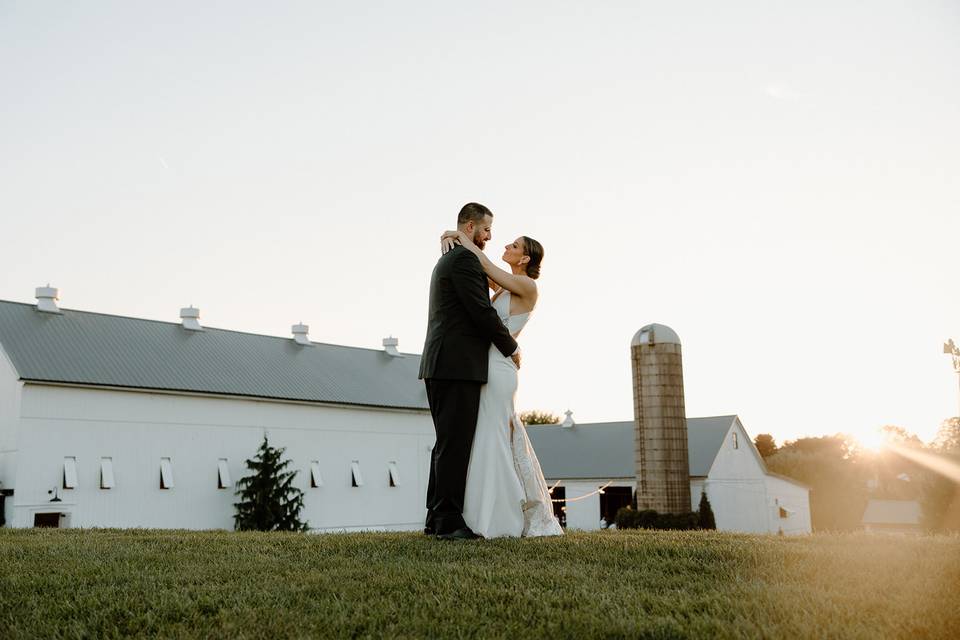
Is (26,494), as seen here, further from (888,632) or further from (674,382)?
(888,632)

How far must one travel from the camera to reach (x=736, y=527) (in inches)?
1726

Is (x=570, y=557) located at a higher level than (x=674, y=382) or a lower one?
lower

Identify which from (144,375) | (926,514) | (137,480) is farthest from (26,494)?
(926,514)

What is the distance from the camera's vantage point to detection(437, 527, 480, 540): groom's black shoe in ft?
22.8

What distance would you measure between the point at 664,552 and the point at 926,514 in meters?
33.3

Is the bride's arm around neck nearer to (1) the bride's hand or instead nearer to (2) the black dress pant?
(1) the bride's hand

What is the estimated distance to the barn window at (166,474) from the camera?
33438 mm

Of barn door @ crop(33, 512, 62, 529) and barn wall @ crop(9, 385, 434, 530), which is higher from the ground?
barn wall @ crop(9, 385, 434, 530)

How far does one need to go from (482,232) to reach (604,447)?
1666 inches

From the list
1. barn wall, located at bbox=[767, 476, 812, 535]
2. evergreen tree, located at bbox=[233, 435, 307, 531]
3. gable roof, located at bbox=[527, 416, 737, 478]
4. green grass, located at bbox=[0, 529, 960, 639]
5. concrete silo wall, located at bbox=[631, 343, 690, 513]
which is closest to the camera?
green grass, located at bbox=[0, 529, 960, 639]

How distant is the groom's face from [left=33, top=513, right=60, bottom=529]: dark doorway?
2894 cm

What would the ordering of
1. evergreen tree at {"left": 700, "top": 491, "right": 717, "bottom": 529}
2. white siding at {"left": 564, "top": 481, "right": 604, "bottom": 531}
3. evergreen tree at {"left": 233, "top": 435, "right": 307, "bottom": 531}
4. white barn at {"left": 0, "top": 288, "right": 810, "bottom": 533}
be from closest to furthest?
1. white barn at {"left": 0, "top": 288, "right": 810, "bottom": 533}
2. evergreen tree at {"left": 700, "top": 491, "right": 717, "bottom": 529}
3. evergreen tree at {"left": 233, "top": 435, "right": 307, "bottom": 531}
4. white siding at {"left": 564, "top": 481, "right": 604, "bottom": 531}

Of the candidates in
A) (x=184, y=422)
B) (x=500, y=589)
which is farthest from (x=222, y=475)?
(x=500, y=589)

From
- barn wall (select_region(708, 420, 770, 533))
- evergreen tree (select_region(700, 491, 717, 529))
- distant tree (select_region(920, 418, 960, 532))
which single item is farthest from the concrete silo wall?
barn wall (select_region(708, 420, 770, 533))
